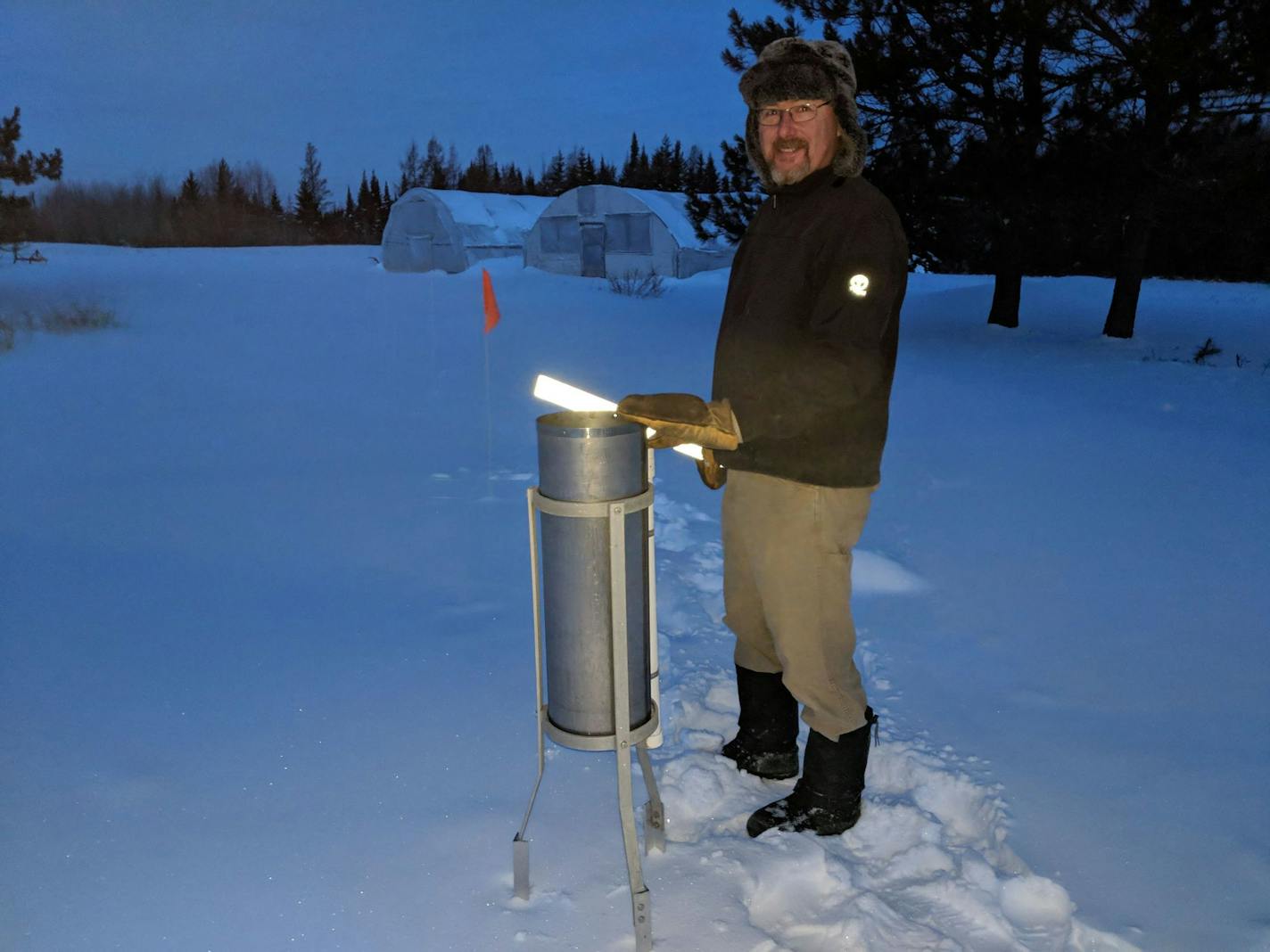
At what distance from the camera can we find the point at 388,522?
5.33 metres

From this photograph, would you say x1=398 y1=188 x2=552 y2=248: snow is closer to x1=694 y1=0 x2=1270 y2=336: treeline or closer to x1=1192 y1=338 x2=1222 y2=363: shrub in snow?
x1=694 y1=0 x2=1270 y2=336: treeline

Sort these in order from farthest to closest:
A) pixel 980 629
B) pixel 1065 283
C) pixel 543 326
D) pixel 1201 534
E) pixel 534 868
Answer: pixel 1065 283 → pixel 543 326 → pixel 1201 534 → pixel 980 629 → pixel 534 868

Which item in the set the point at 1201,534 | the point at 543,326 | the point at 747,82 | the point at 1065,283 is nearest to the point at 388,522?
the point at 747,82

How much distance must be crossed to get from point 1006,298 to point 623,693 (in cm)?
1343

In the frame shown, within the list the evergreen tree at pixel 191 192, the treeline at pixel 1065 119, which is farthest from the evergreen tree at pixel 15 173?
the evergreen tree at pixel 191 192

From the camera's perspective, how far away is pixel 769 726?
2.81 metres

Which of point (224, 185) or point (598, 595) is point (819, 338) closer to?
point (598, 595)

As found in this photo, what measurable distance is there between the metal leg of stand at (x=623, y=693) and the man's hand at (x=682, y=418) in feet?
0.73

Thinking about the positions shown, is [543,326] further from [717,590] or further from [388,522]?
[717,590]

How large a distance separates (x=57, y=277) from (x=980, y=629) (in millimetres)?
21873

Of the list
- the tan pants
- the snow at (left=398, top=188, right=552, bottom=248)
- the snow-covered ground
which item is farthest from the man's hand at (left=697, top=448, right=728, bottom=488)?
the snow at (left=398, top=188, right=552, bottom=248)

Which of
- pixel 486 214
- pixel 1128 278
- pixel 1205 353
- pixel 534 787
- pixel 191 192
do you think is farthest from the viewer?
pixel 191 192

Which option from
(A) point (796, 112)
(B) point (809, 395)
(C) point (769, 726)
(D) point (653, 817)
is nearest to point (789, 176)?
(A) point (796, 112)

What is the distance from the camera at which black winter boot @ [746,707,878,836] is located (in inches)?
99.7
